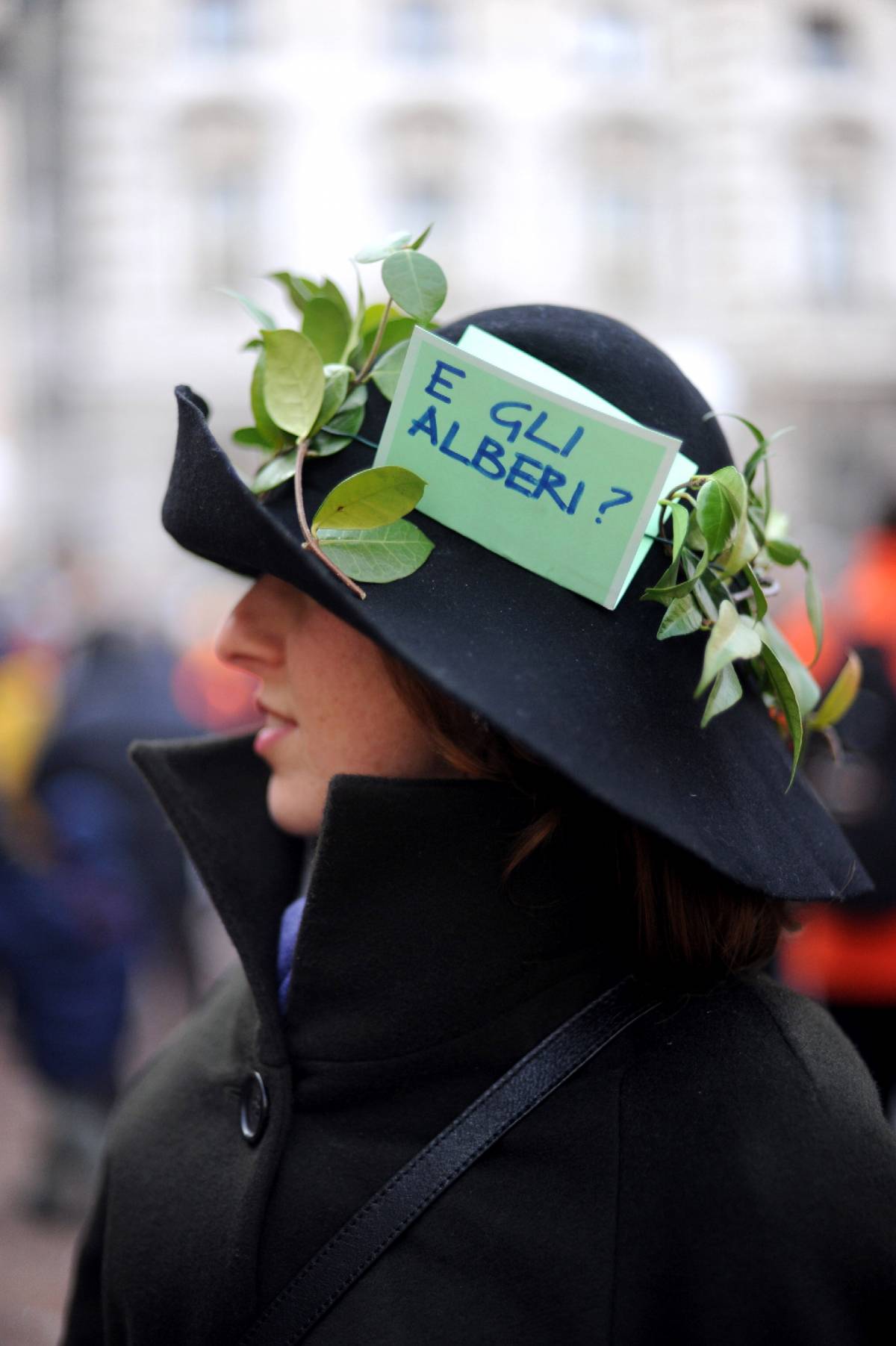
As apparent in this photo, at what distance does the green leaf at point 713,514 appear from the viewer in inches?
39.8

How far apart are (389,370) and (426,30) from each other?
18.2m

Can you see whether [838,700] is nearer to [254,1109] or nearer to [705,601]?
[705,601]

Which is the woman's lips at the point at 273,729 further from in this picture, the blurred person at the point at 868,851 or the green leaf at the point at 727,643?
the blurred person at the point at 868,851

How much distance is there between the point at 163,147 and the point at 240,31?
2.08 m

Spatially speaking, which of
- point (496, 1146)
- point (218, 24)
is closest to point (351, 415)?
point (496, 1146)

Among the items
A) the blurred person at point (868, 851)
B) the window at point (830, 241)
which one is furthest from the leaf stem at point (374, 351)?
the window at point (830, 241)

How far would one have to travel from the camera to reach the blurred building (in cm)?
1609

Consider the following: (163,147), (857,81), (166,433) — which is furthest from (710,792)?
(857,81)

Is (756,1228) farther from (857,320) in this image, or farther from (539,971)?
(857,320)

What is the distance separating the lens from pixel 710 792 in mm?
1010

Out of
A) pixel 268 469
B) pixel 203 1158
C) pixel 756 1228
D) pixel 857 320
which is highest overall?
pixel 268 469

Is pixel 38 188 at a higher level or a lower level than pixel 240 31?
lower

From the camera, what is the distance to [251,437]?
4.17ft

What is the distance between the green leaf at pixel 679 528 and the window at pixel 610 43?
60.5ft
